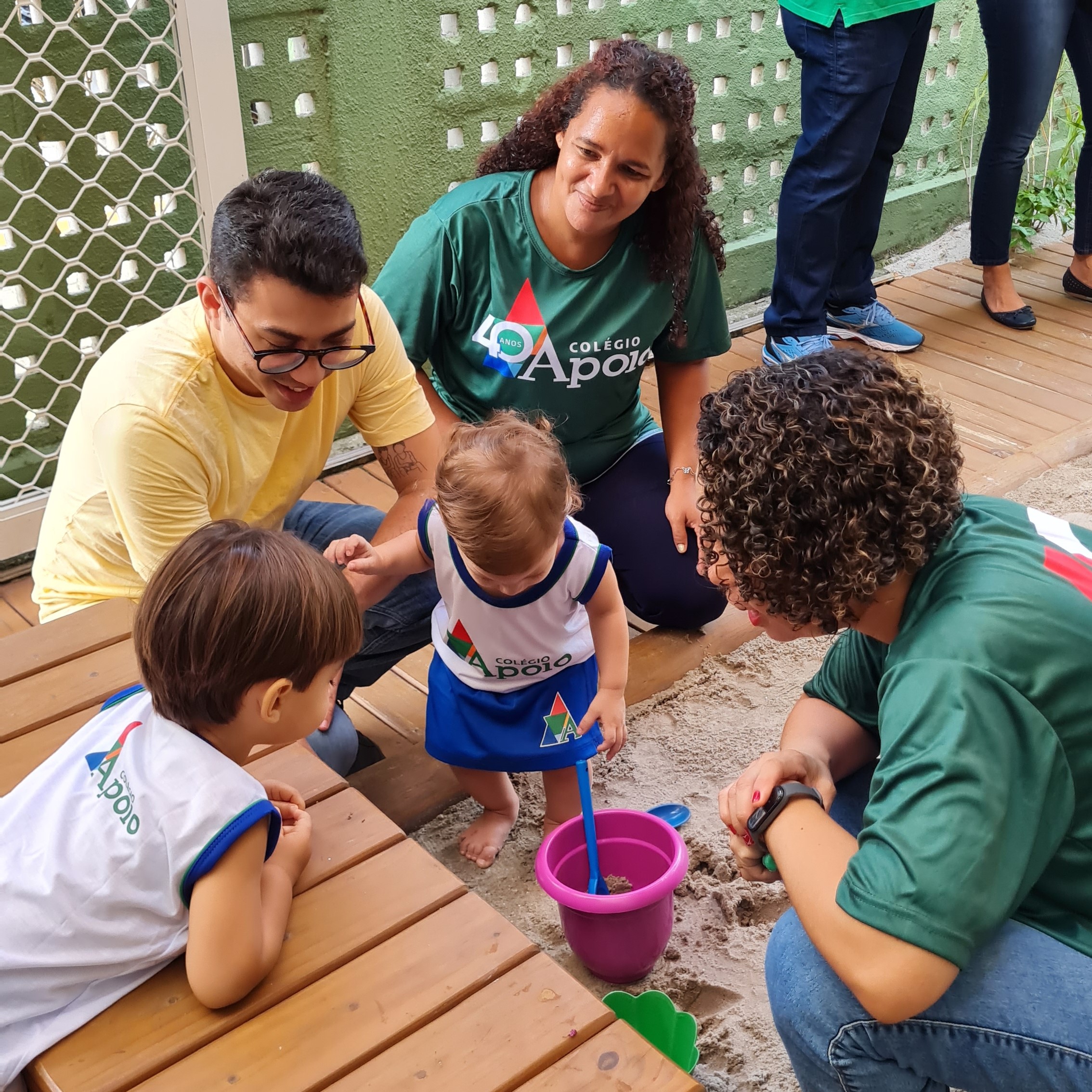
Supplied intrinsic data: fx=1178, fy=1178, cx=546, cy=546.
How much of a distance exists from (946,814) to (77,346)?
8.29 feet

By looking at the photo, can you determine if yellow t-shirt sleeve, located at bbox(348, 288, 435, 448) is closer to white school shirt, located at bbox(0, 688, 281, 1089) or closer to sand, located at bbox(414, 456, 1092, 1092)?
sand, located at bbox(414, 456, 1092, 1092)

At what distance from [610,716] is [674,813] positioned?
1.02 feet

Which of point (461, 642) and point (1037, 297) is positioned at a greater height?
point (461, 642)

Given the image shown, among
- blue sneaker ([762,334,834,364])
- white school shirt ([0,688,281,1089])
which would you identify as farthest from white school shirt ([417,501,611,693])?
blue sneaker ([762,334,834,364])

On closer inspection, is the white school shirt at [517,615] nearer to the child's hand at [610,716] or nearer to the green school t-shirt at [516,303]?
the child's hand at [610,716]

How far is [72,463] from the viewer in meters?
1.94

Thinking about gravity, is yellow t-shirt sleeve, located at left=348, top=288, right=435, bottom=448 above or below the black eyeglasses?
below

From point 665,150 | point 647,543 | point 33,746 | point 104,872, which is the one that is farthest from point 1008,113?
point 104,872

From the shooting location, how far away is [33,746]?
66.8 inches

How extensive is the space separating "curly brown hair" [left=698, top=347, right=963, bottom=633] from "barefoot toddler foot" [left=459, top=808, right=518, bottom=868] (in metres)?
0.98

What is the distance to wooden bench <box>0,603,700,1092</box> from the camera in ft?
4.07

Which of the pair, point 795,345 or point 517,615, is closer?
point 517,615

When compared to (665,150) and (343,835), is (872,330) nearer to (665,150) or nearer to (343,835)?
(665,150)

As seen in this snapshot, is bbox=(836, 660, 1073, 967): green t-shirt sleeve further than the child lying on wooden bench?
No
